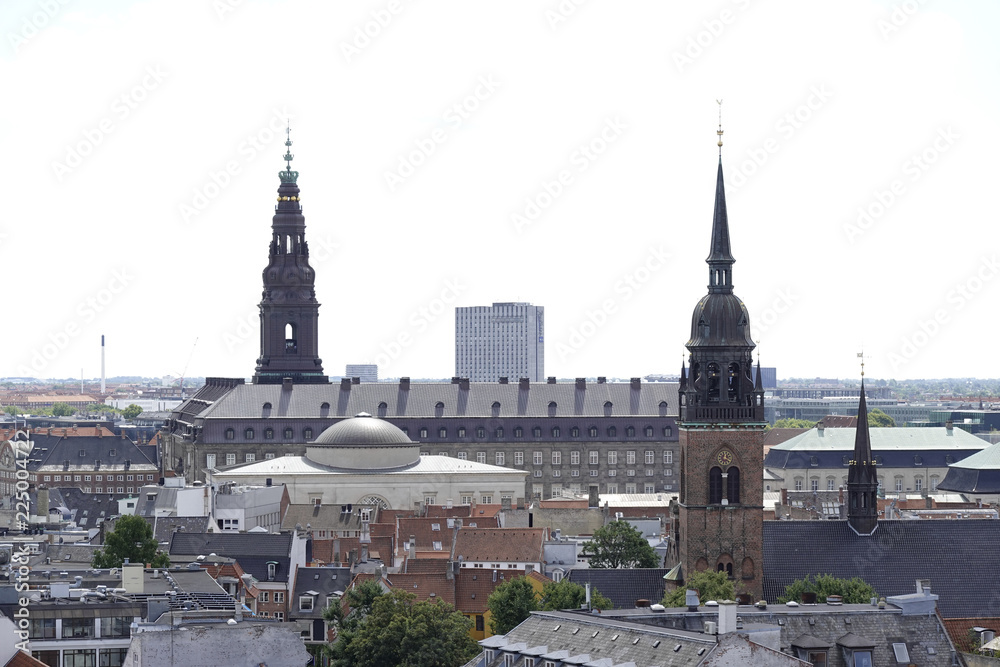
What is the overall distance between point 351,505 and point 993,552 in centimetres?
7688

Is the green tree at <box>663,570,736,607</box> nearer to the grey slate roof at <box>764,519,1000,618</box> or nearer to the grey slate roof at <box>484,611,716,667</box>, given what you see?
the grey slate roof at <box>764,519,1000,618</box>

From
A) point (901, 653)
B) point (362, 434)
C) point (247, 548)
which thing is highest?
point (362, 434)

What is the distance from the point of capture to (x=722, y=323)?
11512cm

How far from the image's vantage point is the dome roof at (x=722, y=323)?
11494cm

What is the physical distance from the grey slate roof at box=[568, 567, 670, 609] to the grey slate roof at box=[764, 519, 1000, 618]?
5.96 meters

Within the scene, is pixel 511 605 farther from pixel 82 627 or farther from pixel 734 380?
pixel 82 627

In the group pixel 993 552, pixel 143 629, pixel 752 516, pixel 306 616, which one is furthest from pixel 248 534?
pixel 143 629

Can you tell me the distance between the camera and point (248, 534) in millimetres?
128875

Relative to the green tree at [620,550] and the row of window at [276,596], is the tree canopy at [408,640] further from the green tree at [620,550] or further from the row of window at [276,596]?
the green tree at [620,550]

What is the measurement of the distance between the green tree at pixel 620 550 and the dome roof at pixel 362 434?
60328mm

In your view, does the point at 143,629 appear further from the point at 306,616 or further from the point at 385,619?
the point at 306,616

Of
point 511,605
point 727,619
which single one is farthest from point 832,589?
point 727,619

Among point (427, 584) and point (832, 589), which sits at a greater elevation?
point (832, 589)

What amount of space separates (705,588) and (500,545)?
105 ft
